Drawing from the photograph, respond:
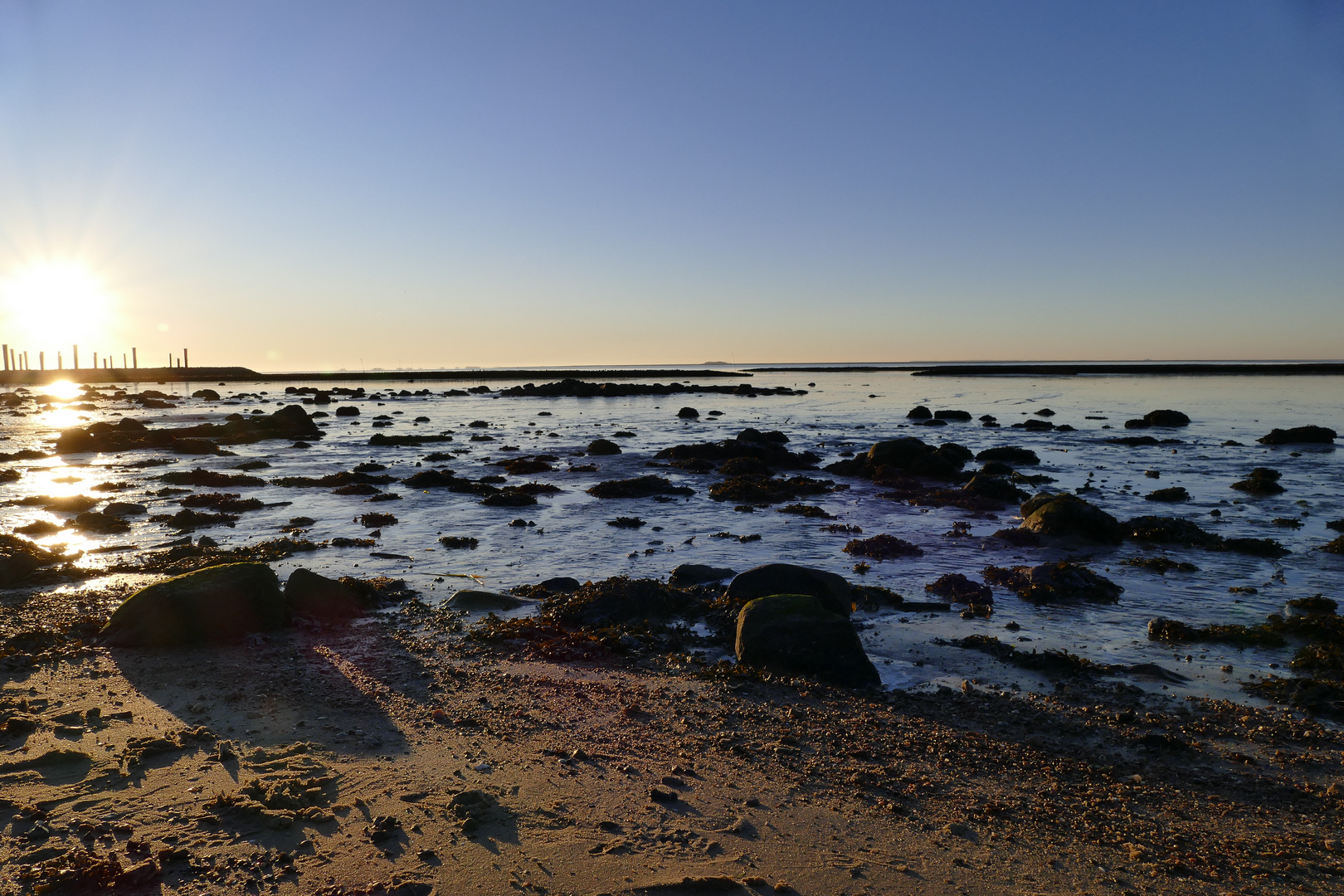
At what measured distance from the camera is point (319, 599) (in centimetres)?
1138

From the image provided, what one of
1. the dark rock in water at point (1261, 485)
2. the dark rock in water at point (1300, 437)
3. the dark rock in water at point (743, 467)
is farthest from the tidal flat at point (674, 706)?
the dark rock in water at point (1300, 437)

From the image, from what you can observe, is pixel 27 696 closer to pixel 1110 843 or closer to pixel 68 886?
pixel 68 886

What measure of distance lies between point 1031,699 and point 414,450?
33659 millimetres

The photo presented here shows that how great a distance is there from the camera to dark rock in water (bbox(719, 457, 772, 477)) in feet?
92.2

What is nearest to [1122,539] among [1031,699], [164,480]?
[1031,699]

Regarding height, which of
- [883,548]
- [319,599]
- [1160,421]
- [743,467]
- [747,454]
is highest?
[1160,421]

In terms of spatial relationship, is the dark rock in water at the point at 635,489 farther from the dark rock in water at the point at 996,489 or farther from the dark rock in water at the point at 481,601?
the dark rock in water at the point at 481,601

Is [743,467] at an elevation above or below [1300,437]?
below

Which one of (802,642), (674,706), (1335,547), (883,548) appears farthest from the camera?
(883,548)

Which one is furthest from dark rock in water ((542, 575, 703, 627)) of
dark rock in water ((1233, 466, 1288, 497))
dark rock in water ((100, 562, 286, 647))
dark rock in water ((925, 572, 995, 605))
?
dark rock in water ((1233, 466, 1288, 497))

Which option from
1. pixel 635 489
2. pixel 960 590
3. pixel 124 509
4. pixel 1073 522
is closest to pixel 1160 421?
pixel 1073 522

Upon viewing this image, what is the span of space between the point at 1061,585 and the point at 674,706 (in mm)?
7850

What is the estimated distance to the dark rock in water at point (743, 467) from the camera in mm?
28109

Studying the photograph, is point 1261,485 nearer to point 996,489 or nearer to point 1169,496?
point 1169,496
